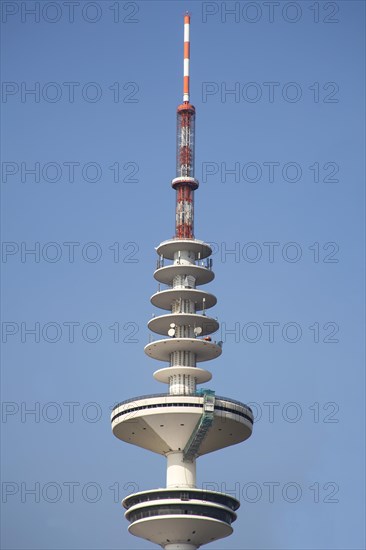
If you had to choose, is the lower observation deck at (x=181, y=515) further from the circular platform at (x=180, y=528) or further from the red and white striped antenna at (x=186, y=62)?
the red and white striped antenna at (x=186, y=62)

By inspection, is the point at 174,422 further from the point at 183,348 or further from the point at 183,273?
the point at 183,273

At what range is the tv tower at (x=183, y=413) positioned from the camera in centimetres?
15712

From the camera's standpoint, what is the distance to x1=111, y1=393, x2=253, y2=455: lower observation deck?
159375 millimetres

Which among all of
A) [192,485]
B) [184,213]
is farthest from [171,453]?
[184,213]

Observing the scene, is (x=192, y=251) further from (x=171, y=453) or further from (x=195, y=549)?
(x=195, y=549)

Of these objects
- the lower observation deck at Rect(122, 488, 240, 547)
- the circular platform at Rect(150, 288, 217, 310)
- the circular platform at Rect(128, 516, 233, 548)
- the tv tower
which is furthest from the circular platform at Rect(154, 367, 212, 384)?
the circular platform at Rect(128, 516, 233, 548)

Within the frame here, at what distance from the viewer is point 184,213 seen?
176m

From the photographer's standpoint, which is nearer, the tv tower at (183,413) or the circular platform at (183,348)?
the tv tower at (183,413)

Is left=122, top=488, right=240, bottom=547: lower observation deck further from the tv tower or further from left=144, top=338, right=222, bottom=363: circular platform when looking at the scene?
left=144, top=338, right=222, bottom=363: circular platform

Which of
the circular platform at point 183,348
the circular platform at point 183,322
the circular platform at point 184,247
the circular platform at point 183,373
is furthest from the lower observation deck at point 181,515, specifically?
the circular platform at point 184,247

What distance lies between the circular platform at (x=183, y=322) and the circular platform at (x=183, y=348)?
9.38 ft

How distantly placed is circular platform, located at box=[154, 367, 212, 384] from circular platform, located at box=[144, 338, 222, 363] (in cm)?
297

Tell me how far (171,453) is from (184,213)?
3148 cm

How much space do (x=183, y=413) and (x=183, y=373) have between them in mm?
7585
